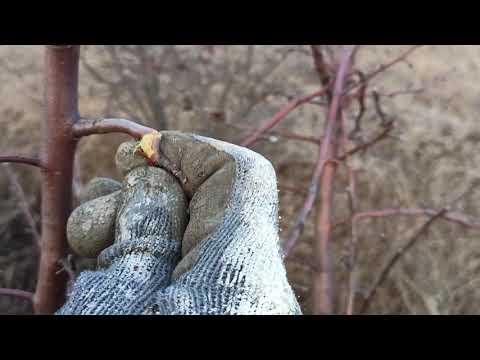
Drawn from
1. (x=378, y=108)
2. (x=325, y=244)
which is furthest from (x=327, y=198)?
(x=378, y=108)

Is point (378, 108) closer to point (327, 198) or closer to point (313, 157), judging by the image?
point (327, 198)

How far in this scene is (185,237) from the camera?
0.73 m

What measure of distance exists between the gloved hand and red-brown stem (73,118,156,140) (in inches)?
0.9

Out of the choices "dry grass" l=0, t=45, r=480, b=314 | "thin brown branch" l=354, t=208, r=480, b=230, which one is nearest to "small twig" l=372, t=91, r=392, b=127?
"thin brown branch" l=354, t=208, r=480, b=230

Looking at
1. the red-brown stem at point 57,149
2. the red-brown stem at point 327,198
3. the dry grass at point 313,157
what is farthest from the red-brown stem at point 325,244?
the dry grass at point 313,157

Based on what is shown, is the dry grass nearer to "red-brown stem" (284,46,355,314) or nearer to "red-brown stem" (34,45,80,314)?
"red-brown stem" (284,46,355,314)

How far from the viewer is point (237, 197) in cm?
70

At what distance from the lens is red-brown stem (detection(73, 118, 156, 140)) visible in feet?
2.71

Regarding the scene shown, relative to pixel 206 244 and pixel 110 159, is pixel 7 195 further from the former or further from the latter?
pixel 206 244

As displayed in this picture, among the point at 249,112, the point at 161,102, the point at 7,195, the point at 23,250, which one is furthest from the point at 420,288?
the point at 7,195

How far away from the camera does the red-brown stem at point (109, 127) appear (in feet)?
2.71

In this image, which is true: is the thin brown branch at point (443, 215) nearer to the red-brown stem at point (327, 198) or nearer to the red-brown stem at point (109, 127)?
the red-brown stem at point (327, 198)

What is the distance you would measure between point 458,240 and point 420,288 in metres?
0.37

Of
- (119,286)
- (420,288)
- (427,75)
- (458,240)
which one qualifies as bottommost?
(420,288)
